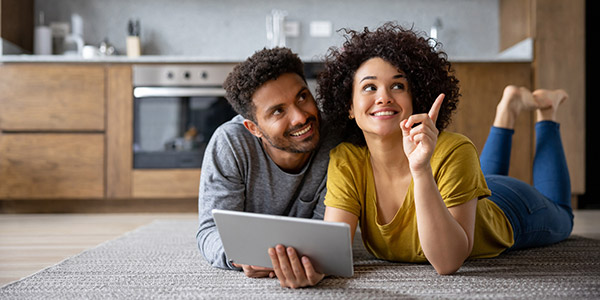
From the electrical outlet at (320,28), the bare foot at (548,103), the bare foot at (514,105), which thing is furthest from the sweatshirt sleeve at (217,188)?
the electrical outlet at (320,28)

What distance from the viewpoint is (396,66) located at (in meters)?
1.25

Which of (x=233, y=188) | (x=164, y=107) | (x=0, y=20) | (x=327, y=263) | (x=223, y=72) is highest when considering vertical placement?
(x=0, y=20)

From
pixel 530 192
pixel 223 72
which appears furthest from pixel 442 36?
pixel 530 192

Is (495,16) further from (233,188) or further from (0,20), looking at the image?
(0,20)

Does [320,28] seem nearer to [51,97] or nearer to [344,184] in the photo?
[51,97]

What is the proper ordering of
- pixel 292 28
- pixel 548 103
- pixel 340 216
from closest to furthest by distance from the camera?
pixel 340 216, pixel 548 103, pixel 292 28

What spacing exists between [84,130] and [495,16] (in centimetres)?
287

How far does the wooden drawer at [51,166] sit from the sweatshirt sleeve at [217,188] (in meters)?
1.76

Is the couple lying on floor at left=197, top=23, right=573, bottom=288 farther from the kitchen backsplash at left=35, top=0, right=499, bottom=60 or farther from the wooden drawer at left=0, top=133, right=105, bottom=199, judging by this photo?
the kitchen backsplash at left=35, top=0, right=499, bottom=60

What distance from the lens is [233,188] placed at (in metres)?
1.39

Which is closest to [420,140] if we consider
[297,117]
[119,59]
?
[297,117]

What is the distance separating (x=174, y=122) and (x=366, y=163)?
75.8 inches

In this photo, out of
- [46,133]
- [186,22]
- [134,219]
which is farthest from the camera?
[186,22]

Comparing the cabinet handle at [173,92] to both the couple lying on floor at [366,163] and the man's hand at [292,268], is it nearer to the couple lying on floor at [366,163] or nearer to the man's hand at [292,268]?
the couple lying on floor at [366,163]
